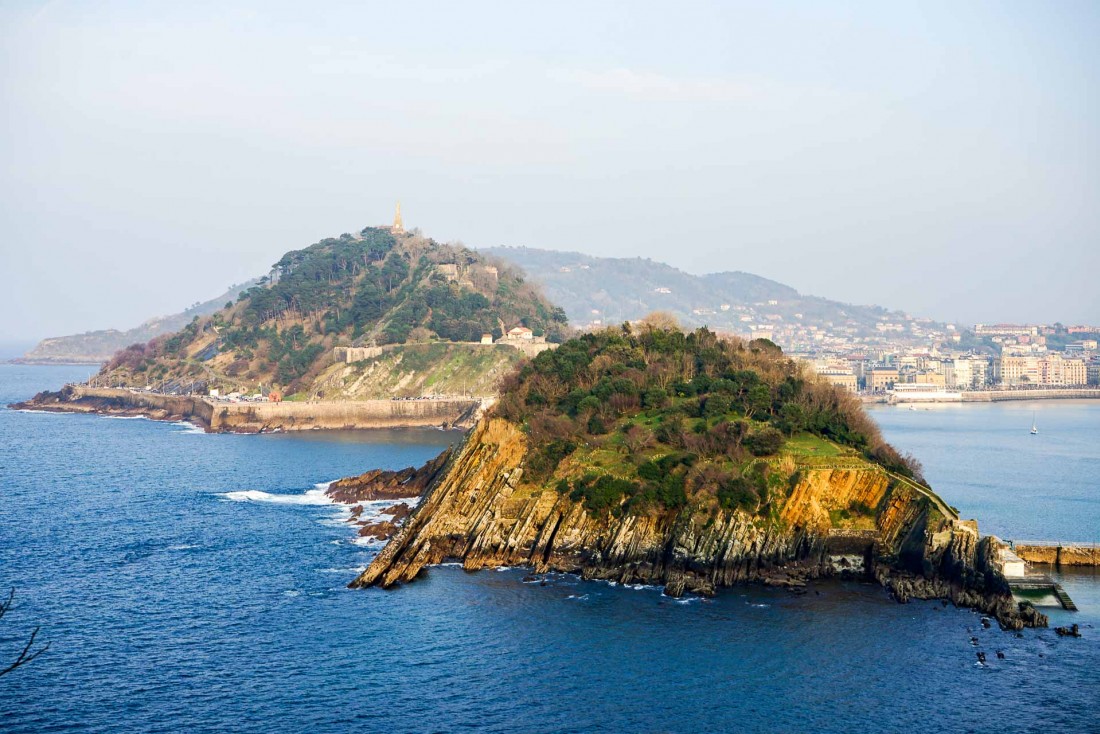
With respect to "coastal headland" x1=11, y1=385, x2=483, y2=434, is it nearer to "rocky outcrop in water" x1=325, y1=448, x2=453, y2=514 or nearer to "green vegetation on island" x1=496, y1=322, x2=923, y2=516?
"rocky outcrop in water" x1=325, y1=448, x2=453, y2=514

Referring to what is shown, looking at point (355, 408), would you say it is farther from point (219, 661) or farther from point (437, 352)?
point (219, 661)

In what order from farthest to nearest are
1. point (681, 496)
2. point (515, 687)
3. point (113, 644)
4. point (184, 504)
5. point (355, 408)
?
1. point (355, 408)
2. point (184, 504)
3. point (681, 496)
4. point (113, 644)
5. point (515, 687)

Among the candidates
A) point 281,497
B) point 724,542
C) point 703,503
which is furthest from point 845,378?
point 724,542

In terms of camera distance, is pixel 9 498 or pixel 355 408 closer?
pixel 9 498

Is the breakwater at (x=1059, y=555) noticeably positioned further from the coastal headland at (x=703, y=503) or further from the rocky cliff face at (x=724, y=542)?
the rocky cliff face at (x=724, y=542)

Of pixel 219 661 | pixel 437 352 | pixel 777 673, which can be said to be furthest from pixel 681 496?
pixel 437 352

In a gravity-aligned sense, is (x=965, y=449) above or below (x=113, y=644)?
above

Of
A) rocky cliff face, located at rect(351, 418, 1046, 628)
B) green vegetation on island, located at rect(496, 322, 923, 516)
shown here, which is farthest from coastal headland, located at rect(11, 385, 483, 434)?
rocky cliff face, located at rect(351, 418, 1046, 628)
